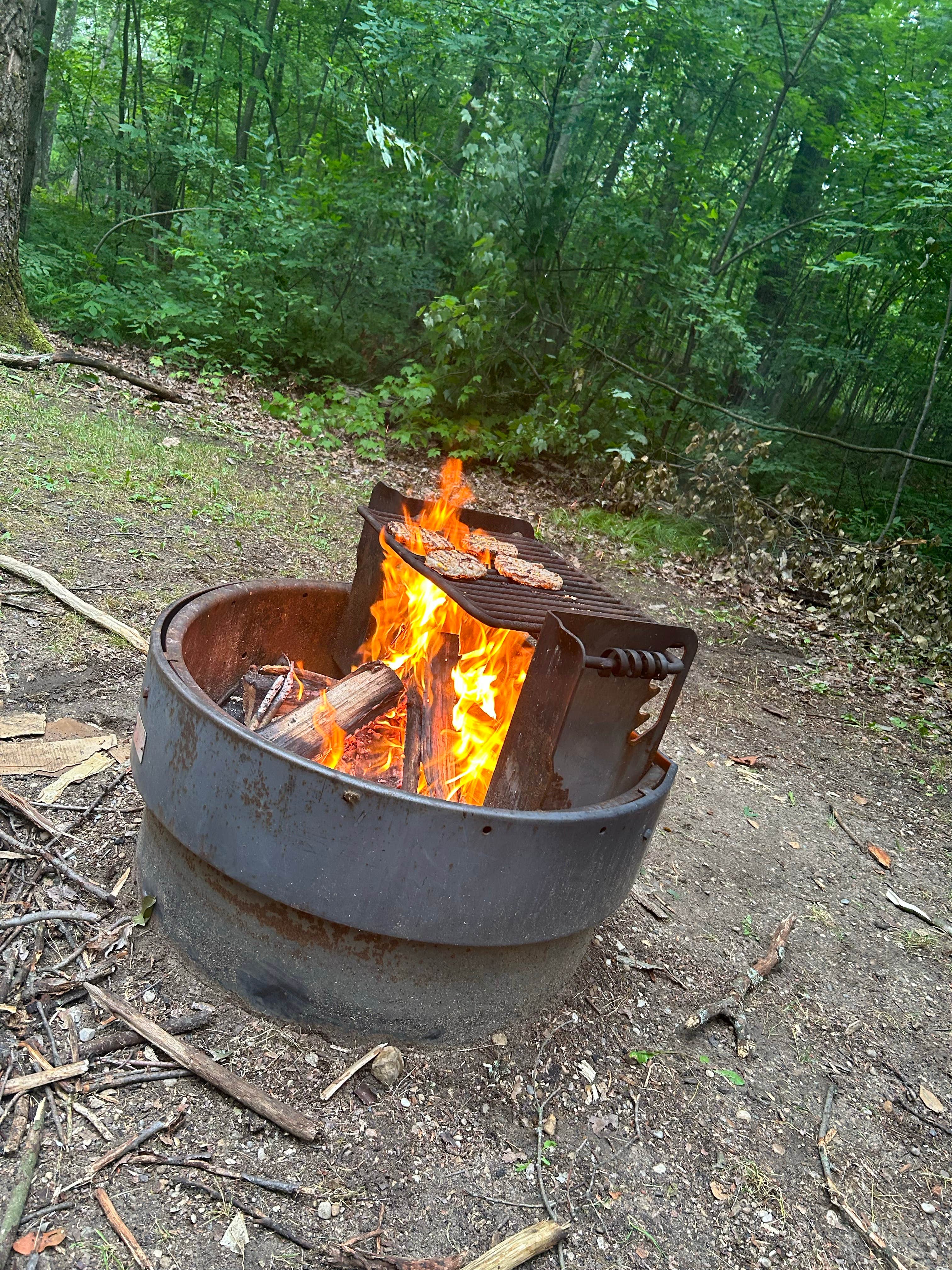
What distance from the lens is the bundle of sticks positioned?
8.24ft

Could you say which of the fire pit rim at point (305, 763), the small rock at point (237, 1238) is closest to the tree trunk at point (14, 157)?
the fire pit rim at point (305, 763)

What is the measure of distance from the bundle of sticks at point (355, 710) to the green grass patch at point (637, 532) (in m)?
5.19

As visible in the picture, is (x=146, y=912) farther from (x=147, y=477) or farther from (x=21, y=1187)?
(x=147, y=477)

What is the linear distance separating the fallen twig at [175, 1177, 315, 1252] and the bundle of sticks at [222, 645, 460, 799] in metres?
1.03

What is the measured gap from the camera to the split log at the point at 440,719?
8.37 feet

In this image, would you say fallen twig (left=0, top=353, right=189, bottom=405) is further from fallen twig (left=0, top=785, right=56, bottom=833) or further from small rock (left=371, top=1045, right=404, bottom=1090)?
small rock (left=371, top=1045, right=404, bottom=1090)

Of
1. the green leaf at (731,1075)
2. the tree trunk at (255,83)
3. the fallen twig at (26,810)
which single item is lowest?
the green leaf at (731,1075)

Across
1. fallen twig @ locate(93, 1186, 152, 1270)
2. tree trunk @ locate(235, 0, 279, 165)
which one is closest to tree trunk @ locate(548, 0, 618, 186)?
tree trunk @ locate(235, 0, 279, 165)

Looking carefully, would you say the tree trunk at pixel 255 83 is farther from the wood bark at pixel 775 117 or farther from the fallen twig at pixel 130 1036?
the fallen twig at pixel 130 1036

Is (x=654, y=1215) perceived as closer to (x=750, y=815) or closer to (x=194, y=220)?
(x=750, y=815)

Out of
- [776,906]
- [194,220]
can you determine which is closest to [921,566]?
[776,906]

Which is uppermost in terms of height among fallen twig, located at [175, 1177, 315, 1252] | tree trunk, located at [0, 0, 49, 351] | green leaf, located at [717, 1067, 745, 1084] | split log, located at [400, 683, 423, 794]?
tree trunk, located at [0, 0, 49, 351]

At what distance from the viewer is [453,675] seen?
9.12 feet

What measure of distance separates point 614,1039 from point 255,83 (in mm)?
13360
